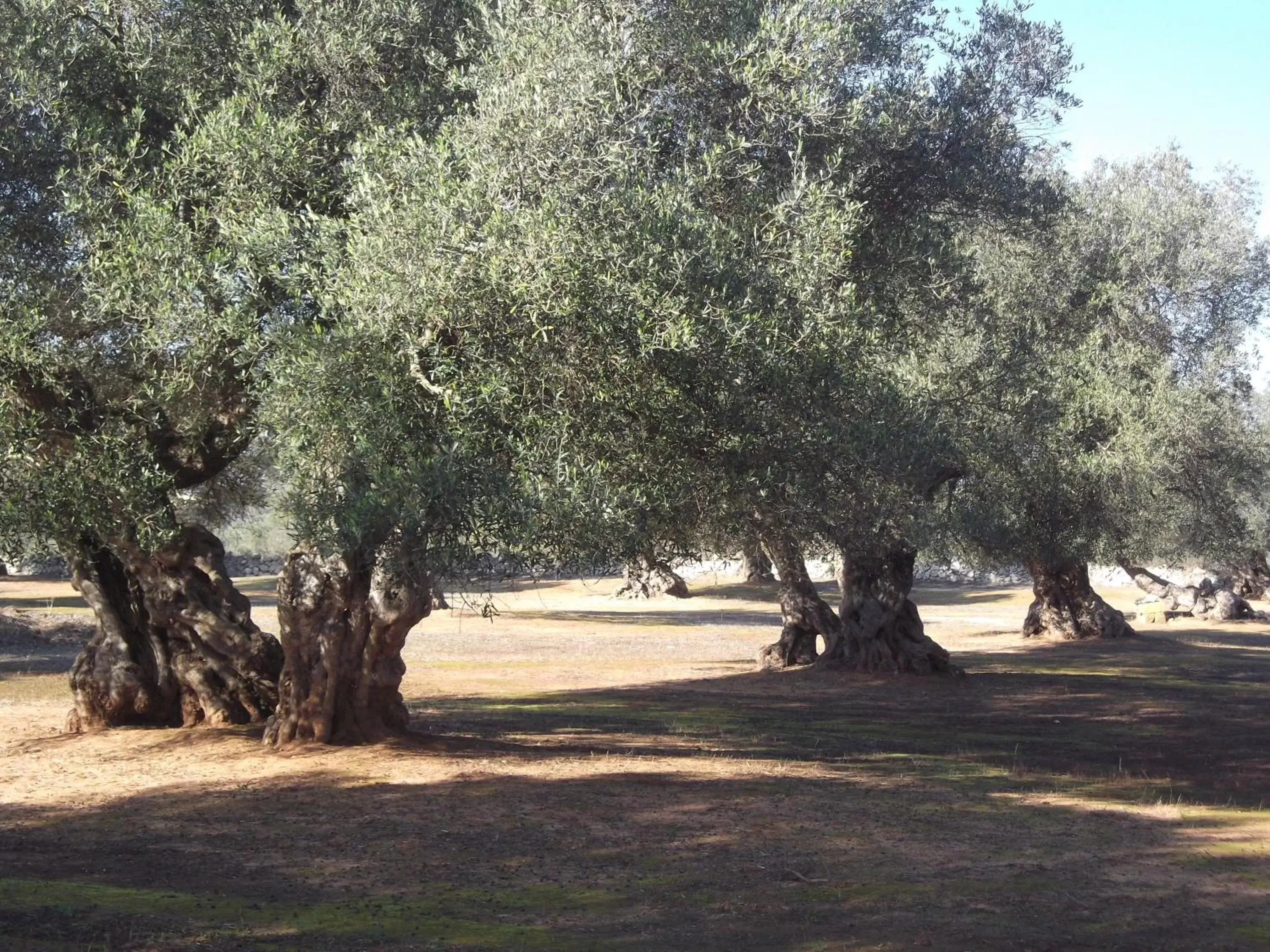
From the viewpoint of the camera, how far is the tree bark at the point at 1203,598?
162ft

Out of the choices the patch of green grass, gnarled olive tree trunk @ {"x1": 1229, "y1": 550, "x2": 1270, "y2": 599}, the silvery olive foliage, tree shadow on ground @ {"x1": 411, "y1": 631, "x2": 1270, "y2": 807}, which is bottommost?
tree shadow on ground @ {"x1": 411, "y1": 631, "x2": 1270, "y2": 807}

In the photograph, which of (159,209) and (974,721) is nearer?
(159,209)

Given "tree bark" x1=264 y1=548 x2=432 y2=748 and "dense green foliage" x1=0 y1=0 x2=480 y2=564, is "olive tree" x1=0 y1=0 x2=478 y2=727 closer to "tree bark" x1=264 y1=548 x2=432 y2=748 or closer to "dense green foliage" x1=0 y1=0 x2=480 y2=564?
"dense green foliage" x1=0 y1=0 x2=480 y2=564

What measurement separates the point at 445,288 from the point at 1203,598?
1823 inches

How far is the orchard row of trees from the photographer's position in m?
11.8

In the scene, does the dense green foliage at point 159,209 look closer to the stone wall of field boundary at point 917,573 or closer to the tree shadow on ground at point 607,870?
the tree shadow on ground at point 607,870

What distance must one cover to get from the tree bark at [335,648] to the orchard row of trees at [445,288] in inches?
1.7

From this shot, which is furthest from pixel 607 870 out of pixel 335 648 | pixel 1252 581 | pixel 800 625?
pixel 1252 581

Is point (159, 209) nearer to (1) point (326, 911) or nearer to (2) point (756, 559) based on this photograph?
(1) point (326, 911)

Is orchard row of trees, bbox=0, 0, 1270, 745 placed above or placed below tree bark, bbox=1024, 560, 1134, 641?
above

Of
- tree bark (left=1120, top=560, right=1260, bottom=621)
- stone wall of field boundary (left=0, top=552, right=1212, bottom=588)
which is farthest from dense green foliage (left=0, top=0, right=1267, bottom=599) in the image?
stone wall of field boundary (left=0, top=552, right=1212, bottom=588)

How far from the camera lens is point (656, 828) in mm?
12000

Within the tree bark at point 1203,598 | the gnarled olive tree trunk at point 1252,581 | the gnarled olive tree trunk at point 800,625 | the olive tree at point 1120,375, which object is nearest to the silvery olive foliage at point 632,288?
the olive tree at point 1120,375

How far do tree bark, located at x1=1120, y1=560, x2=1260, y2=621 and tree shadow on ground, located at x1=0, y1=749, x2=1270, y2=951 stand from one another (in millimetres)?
37636
